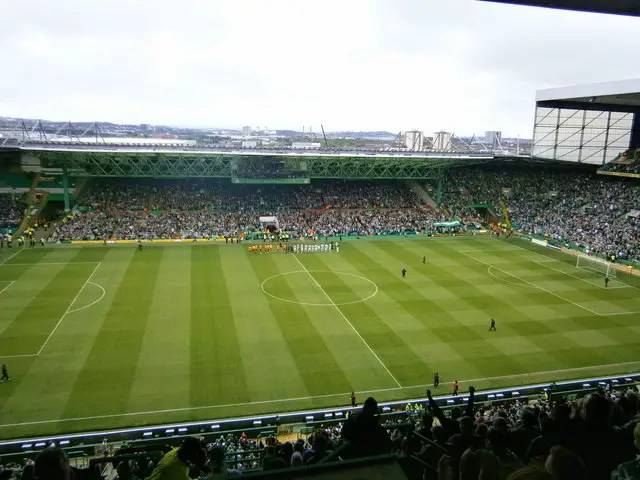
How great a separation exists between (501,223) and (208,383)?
48.2 meters

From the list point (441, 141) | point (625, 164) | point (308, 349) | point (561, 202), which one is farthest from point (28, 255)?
point (625, 164)

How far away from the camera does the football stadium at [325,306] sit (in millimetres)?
6438

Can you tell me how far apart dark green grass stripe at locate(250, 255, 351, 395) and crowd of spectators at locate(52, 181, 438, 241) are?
2227cm

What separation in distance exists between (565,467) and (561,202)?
64.4 m

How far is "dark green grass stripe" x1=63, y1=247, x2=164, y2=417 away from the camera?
819 inches

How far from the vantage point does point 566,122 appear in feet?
204

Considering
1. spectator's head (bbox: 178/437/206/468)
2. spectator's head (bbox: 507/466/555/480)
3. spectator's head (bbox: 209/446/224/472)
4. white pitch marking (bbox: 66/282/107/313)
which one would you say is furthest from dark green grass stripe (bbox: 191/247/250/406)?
spectator's head (bbox: 507/466/555/480)

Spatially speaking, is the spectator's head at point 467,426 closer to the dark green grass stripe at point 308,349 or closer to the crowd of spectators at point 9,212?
the dark green grass stripe at point 308,349

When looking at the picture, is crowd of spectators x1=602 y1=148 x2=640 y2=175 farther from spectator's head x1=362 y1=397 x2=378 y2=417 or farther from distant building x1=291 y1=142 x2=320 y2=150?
spectator's head x1=362 y1=397 x2=378 y2=417

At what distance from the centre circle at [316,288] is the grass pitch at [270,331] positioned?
149 millimetres

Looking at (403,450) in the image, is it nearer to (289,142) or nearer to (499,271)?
(499,271)

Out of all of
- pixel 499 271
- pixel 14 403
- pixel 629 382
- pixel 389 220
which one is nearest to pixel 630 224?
pixel 499 271

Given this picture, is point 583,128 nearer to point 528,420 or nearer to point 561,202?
point 561,202

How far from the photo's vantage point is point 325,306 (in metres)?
32.9
